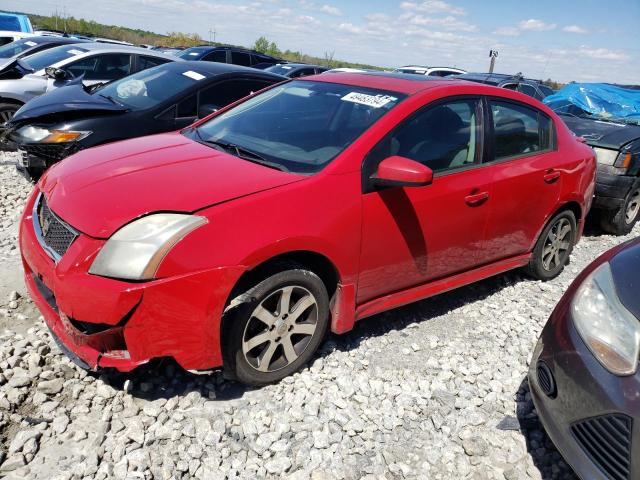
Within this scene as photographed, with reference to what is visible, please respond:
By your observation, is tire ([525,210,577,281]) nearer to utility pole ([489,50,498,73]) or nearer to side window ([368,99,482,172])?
side window ([368,99,482,172])

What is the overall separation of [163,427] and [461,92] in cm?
270

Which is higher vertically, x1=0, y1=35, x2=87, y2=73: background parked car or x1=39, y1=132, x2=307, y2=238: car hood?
x1=39, y1=132, x2=307, y2=238: car hood

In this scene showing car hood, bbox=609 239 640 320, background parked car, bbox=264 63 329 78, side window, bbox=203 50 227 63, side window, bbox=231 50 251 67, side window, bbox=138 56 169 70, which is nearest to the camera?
car hood, bbox=609 239 640 320

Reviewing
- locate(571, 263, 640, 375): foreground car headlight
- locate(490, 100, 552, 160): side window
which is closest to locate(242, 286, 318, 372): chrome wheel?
locate(571, 263, 640, 375): foreground car headlight

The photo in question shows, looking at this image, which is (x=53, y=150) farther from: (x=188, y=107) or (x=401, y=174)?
(x=401, y=174)

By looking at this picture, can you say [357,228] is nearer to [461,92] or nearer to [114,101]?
[461,92]

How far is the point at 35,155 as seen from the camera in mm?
5062

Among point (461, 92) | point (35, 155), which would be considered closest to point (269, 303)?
point (461, 92)

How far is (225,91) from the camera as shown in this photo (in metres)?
5.93

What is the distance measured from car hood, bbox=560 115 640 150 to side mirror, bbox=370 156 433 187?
4.16 metres

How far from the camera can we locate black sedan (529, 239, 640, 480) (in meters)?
1.94

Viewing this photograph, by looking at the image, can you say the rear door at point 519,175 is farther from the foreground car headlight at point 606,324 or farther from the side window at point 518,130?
the foreground car headlight at point 606,324

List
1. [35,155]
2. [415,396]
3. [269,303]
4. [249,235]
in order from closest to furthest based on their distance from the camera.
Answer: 1. [249,235]
2. [269,303]
3. [415,396]
4. [35,155]

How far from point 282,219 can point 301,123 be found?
988mm
